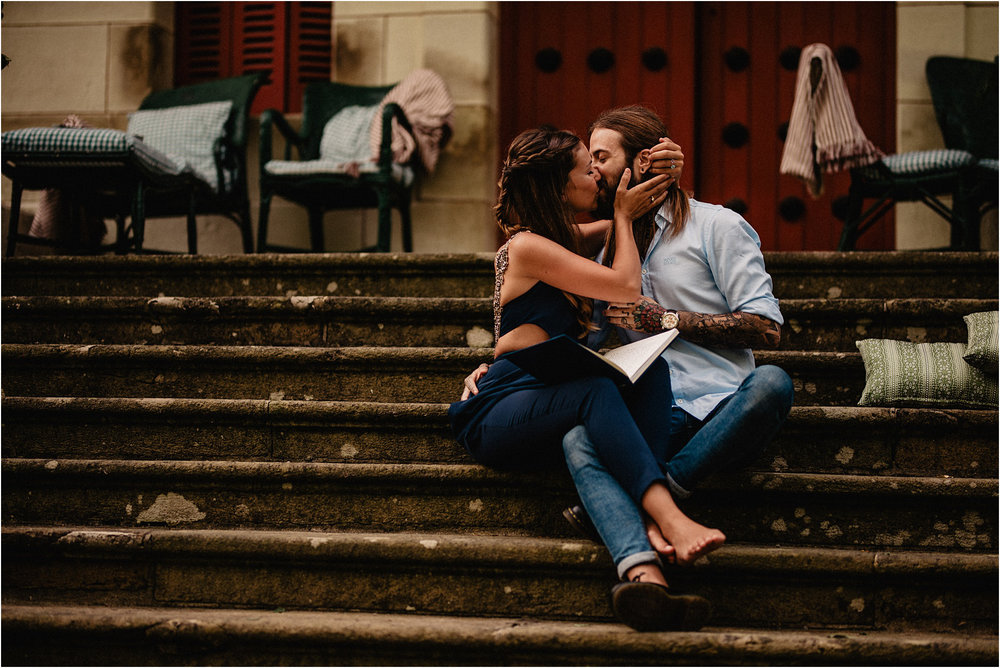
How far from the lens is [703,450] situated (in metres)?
2.01

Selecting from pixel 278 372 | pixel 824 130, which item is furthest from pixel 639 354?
pixel 824 130

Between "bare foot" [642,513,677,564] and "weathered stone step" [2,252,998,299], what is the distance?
1328 millimetres

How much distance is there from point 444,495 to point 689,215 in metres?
0.95

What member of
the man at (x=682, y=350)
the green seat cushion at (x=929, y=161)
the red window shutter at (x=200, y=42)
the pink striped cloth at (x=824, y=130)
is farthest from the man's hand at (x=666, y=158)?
the red window shutter at (x=200, y=42)

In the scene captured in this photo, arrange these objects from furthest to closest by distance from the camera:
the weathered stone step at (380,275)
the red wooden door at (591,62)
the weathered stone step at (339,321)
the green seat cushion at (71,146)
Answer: the red wooden door at (591,62)
the green seat cushion at (71,146)
the weathered stone step at (380,275)
the weathered stone step at (339,321)

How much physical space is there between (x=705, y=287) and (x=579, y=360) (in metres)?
0.50

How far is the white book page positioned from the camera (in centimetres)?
200

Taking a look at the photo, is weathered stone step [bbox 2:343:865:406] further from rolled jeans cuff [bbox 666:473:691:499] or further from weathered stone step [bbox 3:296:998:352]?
rolled jeans cuff [bbox 666:473:691:499]

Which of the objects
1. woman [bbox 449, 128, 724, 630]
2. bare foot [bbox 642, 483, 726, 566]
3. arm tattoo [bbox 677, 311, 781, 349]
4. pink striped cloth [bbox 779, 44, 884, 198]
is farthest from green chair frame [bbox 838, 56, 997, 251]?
bare foot [bbox 642, 483, 726, 566]

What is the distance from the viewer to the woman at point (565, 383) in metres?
1.88

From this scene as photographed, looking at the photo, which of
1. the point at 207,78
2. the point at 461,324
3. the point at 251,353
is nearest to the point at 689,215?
the point at 461,324

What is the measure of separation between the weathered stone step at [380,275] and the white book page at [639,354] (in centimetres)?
103

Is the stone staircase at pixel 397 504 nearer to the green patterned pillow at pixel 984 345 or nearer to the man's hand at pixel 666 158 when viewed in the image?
the green patterned pillow at pixel 984 345

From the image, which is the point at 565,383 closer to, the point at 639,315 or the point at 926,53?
the point at 639,315
